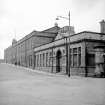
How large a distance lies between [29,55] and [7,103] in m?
41.8

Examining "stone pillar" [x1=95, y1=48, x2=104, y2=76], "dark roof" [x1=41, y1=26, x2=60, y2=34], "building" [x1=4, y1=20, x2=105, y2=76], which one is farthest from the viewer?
"dark roof" [x1=41, y1=26, x2=60, y2=34]

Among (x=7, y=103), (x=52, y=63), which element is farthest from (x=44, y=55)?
(x=7, y=103)

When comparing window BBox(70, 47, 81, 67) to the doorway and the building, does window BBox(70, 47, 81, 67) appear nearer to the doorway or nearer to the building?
the building

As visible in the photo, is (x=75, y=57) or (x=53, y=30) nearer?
(x=75, y=57)

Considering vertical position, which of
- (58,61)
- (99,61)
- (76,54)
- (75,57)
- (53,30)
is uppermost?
(53,30)

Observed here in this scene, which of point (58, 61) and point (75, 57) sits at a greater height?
point (75, 57)

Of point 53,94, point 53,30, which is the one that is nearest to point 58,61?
point 53,30

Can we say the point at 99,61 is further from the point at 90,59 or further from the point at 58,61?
the point at 58,61

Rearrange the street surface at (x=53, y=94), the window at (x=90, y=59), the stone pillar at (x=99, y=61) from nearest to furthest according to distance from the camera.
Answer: the street surface at (x=53, y=94)
the stone pillar at (x=99, y=61)
the window at (x=90, y=59)

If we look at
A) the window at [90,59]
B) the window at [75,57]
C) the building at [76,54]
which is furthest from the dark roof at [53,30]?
the window at [90,59]

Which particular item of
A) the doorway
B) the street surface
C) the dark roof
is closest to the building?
the doorway

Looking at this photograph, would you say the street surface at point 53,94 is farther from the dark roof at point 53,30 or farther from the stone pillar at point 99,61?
the dark roof at point 53,30

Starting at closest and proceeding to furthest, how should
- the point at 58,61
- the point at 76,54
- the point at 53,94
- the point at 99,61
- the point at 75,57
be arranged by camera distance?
the point at 53,94
the point at 99,61
the point at 76,54
the point at 75,57
the point at 58,61

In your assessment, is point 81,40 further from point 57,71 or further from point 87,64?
point 57,71
